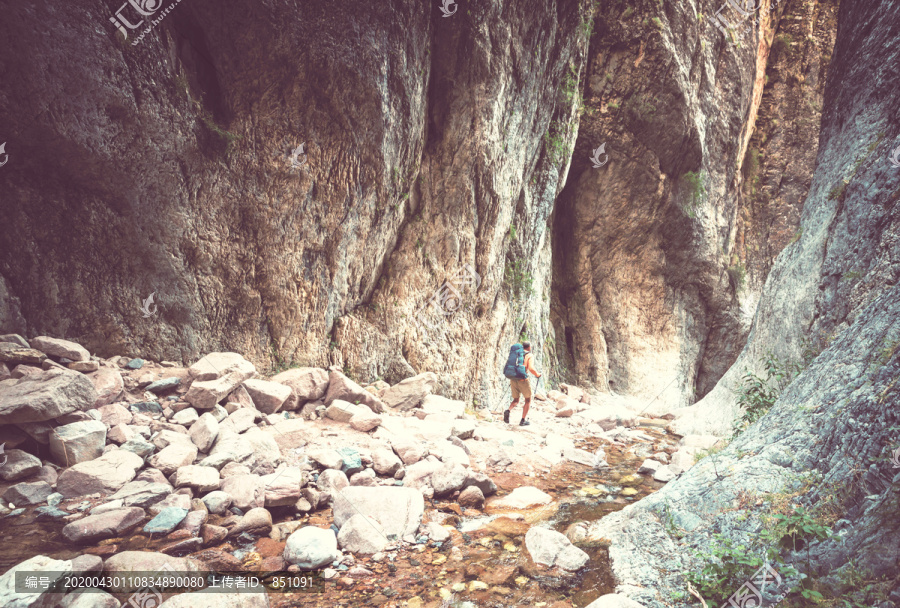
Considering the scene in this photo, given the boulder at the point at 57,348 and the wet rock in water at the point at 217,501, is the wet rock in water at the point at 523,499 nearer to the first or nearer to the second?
the wet rock in water at the point at 217,501

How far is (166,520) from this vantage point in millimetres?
3258

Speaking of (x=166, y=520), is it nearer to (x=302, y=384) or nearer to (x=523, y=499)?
(x=302, y=384)

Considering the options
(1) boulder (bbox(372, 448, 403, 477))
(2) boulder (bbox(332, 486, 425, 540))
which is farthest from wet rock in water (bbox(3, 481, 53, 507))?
(1) boulder (bbox(372, 448, 403, 477))

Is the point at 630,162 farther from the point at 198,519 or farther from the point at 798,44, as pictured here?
the point at 198,519

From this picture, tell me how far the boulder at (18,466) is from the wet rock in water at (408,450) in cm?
338

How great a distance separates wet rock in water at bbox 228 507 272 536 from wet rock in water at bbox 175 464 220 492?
0.49 metres

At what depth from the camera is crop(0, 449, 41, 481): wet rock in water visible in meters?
3.42

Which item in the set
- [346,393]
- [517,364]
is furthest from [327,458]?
[517,364]

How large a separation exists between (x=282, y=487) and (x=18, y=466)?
2.17 m

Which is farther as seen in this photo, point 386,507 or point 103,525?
point 386,507

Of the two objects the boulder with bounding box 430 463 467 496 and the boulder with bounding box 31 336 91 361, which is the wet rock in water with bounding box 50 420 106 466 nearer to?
the boulder with bounding box 31 336 91 361

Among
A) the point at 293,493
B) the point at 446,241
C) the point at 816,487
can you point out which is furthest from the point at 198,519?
the point at 446,241

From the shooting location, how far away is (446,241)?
965 centimetres

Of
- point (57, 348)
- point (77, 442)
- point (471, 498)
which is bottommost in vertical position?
point (471, 498)
